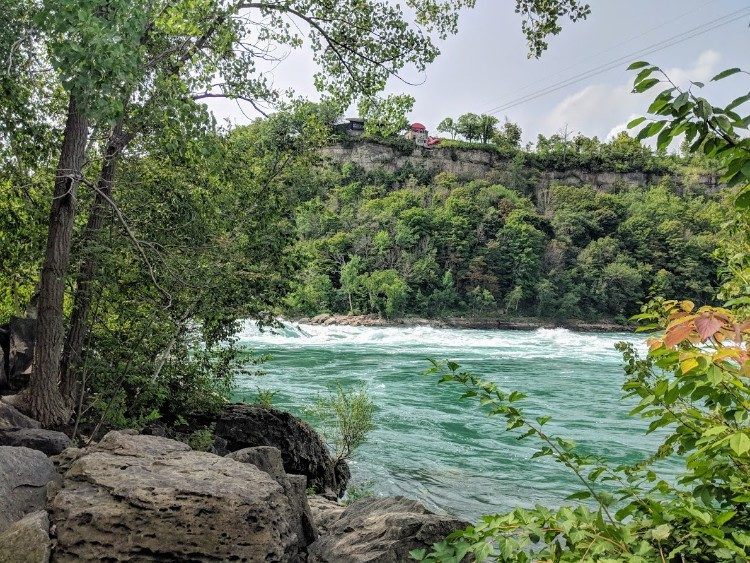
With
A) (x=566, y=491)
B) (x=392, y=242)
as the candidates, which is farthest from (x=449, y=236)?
(x=566, y=491)

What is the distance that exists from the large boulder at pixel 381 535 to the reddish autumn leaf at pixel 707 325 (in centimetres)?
235

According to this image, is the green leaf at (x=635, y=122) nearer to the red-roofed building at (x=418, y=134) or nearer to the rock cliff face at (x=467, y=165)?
the rock cliff face at (x=467, y=165)

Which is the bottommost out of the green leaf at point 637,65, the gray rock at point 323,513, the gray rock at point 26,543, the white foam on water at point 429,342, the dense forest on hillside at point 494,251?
the white foam on water at point 429,342

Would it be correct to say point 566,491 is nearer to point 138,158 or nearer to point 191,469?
point 191,469

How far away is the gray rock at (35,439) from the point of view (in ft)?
13.8

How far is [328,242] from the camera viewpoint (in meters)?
57.1

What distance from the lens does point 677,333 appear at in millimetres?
1494

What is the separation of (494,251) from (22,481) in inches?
2396

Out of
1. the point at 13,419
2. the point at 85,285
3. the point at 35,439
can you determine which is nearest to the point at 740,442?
Answer: the point at 35,439

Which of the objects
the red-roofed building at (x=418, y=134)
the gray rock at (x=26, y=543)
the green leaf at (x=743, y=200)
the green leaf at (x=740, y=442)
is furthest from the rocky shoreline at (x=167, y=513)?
the red-roofed building at (x=418, y=134)

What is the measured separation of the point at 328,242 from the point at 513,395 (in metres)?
55.5

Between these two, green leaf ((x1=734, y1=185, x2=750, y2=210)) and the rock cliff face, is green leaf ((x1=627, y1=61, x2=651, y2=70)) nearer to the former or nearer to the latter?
green leaf ((x1=734, y1=185, x2=750, y2=210))

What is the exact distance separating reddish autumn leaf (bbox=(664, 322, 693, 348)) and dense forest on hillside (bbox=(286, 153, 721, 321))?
47210 mm

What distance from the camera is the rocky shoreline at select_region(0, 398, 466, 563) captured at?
9.71 ft
